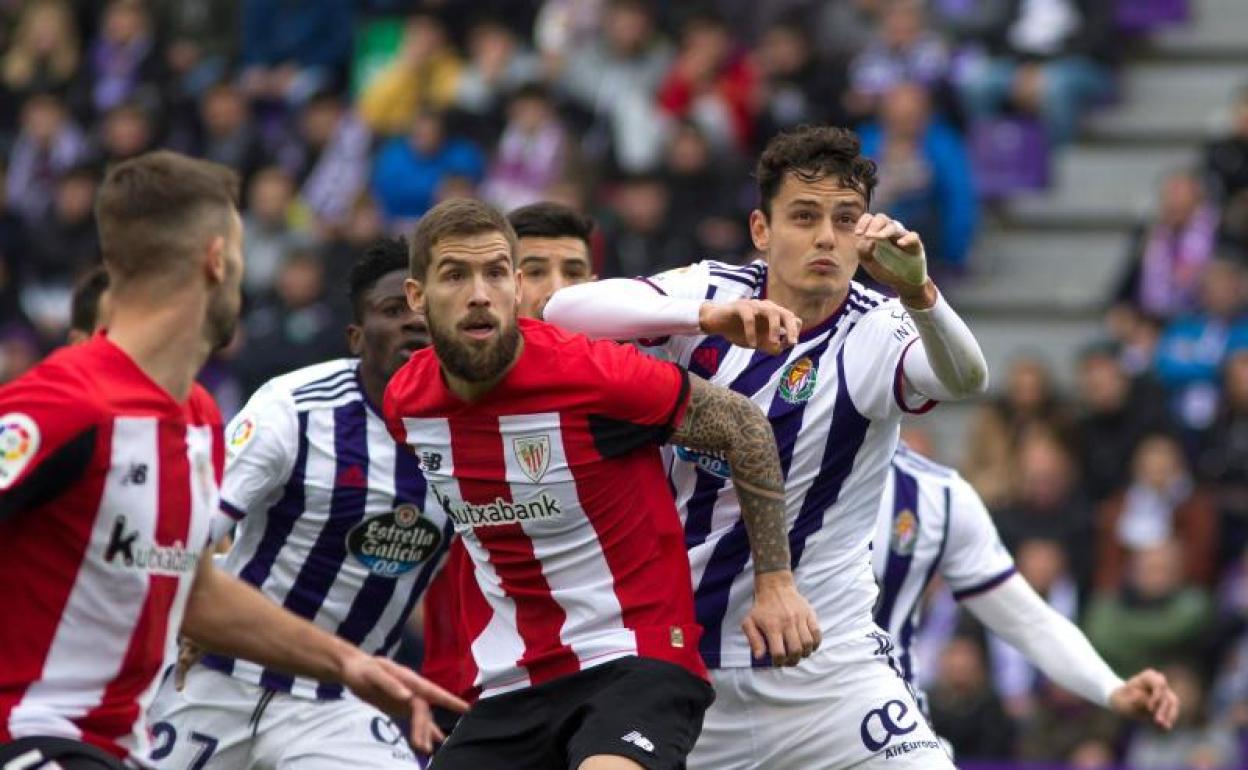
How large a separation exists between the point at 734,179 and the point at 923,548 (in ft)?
25.4

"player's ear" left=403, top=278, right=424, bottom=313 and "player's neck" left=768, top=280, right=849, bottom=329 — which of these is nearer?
"player's ear" left=403, top=278, right=424, bottom=313

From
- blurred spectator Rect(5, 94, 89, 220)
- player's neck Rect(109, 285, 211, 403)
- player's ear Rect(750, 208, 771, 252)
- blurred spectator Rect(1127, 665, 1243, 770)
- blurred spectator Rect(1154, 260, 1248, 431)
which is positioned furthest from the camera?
blurred spectator Rect(5, 94, 89, 220)

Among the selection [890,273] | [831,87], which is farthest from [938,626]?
[890,273]

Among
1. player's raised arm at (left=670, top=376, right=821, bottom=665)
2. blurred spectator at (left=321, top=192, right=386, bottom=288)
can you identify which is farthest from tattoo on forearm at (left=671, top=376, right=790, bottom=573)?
blurred spectator at (left=321, top=192, right=386, bottom=288)

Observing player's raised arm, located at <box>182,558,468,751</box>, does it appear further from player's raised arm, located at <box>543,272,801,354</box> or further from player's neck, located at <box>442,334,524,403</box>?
player's raised arm, located at <box>543,272,801,354</box>

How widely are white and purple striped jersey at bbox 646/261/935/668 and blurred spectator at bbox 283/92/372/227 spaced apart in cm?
1099

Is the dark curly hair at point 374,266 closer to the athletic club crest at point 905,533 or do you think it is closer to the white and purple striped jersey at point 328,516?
the white and purple striped jersey at point 328,516

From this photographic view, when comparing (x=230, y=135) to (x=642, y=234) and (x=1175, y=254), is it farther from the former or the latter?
(x=1175, y=254)

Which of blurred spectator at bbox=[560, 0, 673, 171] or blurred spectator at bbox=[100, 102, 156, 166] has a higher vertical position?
blurred spectator at bbox=[560, 0, 673, 171]

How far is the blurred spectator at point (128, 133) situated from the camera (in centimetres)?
1947

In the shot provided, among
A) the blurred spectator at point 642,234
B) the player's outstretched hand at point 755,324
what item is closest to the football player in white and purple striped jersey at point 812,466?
the player's outstretched hand at point 755,324

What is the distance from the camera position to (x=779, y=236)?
785 centimetres

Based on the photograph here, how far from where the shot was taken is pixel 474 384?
23.6 feet

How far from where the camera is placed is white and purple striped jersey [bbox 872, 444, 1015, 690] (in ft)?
30.6
